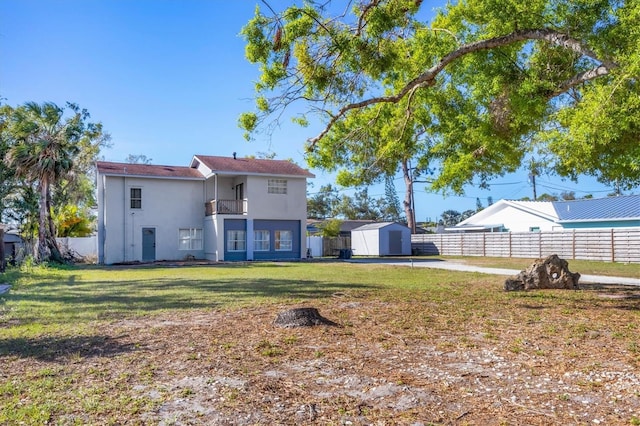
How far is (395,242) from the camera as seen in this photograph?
1533 inches

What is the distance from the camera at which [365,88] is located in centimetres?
1152

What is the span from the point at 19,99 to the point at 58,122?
367 centimetres

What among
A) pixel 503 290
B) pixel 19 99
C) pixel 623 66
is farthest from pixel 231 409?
pixel 19 99

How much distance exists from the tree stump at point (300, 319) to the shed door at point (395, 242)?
31.1 meters

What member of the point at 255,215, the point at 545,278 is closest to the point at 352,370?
the point at 545,278

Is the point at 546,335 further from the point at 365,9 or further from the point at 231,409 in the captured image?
the point at 365,9

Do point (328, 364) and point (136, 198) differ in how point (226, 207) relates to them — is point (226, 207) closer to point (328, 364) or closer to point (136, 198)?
point (136, 198)

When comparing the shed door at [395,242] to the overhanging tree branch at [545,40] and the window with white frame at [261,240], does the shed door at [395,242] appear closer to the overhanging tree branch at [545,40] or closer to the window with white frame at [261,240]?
the window with white frame at [261,240]

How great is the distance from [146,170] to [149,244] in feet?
14.9

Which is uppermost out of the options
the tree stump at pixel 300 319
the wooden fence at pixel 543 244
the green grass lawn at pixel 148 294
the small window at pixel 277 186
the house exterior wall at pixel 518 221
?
the small window at pixel 277 186

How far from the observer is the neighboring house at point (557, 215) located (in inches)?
1289

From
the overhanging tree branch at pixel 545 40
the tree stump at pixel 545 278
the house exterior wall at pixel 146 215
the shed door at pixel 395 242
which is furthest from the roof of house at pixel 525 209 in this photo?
the overhanging tree branch at pixel 545 40

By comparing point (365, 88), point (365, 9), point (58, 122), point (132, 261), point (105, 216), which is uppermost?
point (58, 122)

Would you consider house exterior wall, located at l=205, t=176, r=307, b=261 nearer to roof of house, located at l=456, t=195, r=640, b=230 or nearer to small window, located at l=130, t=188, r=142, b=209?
small window, located at l=130, t=188, r=142, b=209
